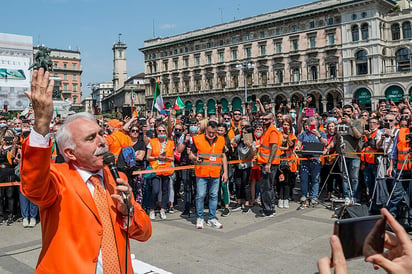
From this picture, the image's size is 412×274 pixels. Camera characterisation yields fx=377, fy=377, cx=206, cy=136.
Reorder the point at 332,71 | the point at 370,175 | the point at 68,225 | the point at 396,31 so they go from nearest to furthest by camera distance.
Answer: the point at 68,225
the point at 370,175
the point at 396,31
the point at 332,71

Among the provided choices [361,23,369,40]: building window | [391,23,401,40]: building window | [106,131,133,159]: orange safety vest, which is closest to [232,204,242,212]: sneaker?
[106,131,133,159]: orange safety vest

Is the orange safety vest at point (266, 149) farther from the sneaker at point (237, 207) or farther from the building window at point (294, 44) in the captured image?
the building window at point (294, 44)

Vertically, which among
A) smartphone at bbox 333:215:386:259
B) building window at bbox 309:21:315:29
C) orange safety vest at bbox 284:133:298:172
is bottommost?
orange safety vest at bbox 284:133:298:172

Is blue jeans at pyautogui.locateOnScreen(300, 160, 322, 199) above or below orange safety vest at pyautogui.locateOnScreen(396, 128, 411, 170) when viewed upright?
below

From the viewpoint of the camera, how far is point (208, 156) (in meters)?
7.13

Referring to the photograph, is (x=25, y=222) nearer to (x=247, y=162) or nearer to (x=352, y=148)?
(x=247, y=162)

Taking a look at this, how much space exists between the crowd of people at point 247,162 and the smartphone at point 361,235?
5.59m

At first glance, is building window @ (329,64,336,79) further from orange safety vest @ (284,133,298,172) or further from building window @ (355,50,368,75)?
orange safety vest @ (284,133,298,172)

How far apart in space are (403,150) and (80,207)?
21.1 ft

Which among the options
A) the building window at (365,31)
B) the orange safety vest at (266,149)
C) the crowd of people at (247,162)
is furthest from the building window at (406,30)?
the orange safety vest at (266,149)

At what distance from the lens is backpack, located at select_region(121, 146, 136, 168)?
7246mm

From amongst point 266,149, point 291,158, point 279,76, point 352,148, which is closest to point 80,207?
point 266,149

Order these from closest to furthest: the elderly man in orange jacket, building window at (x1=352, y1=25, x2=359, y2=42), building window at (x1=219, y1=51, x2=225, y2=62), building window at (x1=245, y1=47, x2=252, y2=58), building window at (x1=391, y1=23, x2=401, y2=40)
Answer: the elderly man in orange jacket, building window at (x1=391, y1=23, x2=401, y2=40), building window at (x1=352, y1=25, x2=359, y2=42), building window at (x1=245, y1=47, x2=252, y2=58), building window at (x1=219, y1=51, x2=225, y2=62)

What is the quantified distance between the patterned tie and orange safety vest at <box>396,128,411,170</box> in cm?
614
